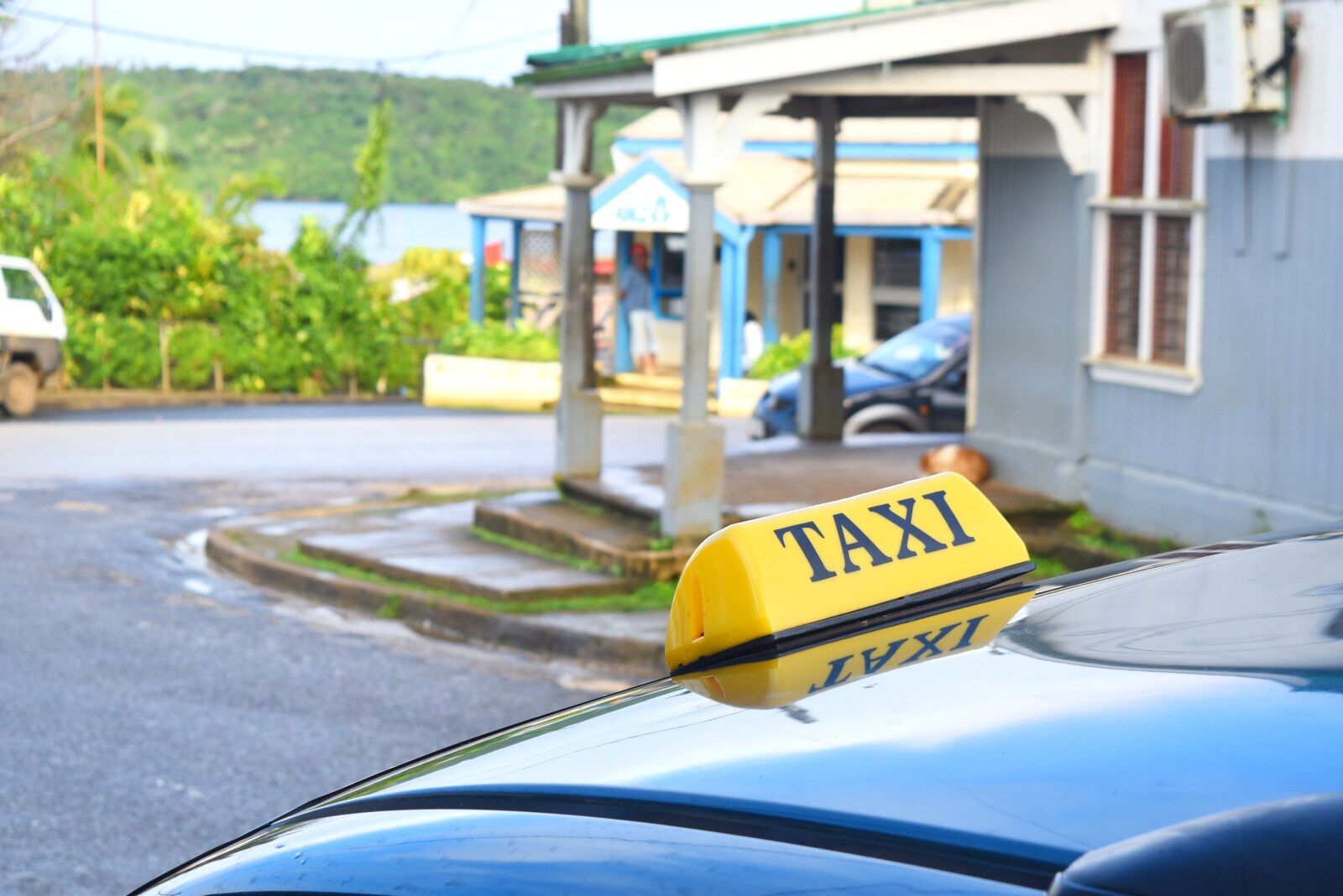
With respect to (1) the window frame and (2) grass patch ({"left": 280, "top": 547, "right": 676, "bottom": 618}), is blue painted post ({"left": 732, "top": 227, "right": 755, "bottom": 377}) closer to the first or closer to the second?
(1) the window frame

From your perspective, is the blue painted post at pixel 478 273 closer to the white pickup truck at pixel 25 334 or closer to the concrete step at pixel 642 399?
the concrete step at pixel 642 399

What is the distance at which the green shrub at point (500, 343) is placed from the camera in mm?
29469

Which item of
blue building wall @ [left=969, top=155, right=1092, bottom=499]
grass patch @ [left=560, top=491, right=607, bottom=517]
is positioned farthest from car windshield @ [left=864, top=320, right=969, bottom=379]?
grass patch @ [left=560, top=491, right=607, bottom=517]

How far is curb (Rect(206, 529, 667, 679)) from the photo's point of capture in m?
9.24

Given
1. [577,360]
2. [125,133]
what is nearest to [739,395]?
[577,360]

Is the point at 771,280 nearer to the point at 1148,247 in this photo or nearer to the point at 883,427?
the point at 883,427

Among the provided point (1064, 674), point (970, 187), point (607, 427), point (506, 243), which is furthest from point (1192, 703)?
point (506, 243)

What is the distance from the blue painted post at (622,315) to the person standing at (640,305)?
0.07 m

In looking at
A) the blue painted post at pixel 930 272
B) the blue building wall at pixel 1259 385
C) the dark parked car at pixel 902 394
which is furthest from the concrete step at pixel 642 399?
the blue building wall at pixel 1259 385

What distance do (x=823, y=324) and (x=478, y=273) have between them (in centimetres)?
1787

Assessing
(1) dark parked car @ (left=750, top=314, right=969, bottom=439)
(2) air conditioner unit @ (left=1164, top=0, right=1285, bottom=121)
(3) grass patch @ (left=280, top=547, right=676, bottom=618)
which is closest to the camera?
(2) air conditioner unit @ (left=1164, top=0, right=1285, bottom=121)

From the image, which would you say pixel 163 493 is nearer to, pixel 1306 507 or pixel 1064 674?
pixel 1306 507

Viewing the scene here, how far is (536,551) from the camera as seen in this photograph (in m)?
11.9

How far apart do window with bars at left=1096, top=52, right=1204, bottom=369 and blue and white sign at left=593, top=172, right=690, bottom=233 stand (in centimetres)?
1747
